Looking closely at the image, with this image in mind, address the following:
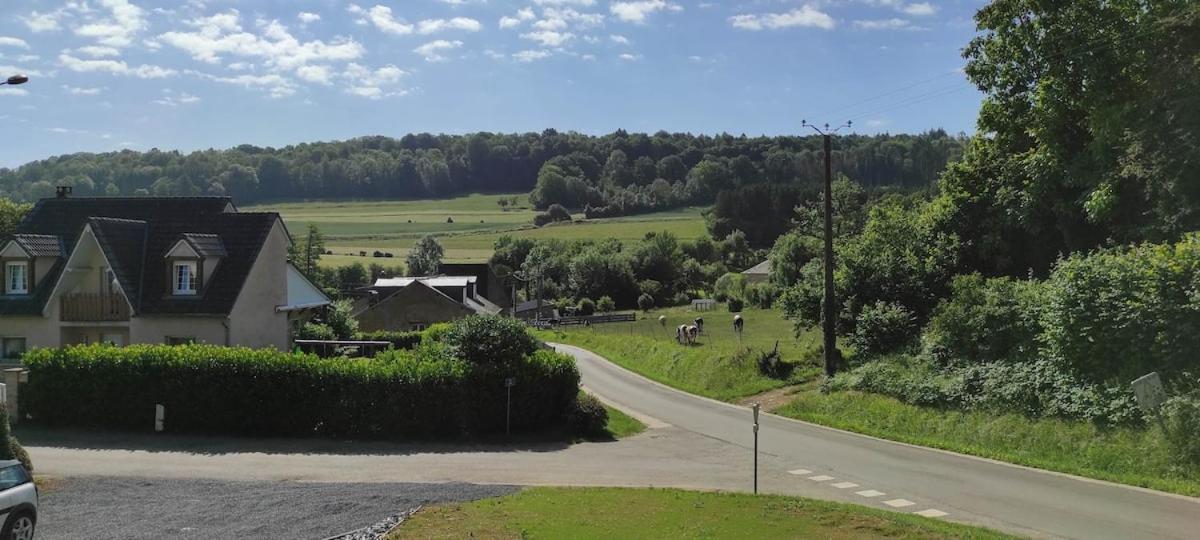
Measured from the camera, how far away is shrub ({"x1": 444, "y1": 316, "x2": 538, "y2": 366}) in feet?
85.7

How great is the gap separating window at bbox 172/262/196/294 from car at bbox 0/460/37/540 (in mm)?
20848

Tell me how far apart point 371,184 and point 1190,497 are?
17313cm

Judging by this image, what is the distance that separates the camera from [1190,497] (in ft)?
55.1

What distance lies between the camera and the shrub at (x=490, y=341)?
2611 centimetres

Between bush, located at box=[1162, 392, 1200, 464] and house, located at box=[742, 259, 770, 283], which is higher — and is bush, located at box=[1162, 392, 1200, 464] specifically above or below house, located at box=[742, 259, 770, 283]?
below

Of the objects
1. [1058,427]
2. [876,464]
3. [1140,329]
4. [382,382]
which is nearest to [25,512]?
[382,382]

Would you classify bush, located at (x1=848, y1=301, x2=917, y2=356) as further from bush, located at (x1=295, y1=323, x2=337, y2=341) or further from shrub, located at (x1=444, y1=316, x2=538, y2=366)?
bush, located at (x1=295, y1=323, x2=337, y2=341)

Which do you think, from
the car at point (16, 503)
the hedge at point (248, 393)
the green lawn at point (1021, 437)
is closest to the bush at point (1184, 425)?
the green lawn at point (1021, 437)

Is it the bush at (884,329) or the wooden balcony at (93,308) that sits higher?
the wooden balcony at (93,308)

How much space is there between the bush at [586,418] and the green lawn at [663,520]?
31.3ft

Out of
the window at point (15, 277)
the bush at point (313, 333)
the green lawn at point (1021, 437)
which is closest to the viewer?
the green lawn at point (1021, 437)

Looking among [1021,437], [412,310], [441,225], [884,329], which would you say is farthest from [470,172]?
[1021,437]

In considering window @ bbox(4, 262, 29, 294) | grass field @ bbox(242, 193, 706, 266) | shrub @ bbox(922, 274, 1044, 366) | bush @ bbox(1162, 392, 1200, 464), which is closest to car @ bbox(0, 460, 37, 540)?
bush @ bbox(1162, 392, 1200, 464)

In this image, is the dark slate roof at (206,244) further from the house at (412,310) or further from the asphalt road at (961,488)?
the house at (412,310)
